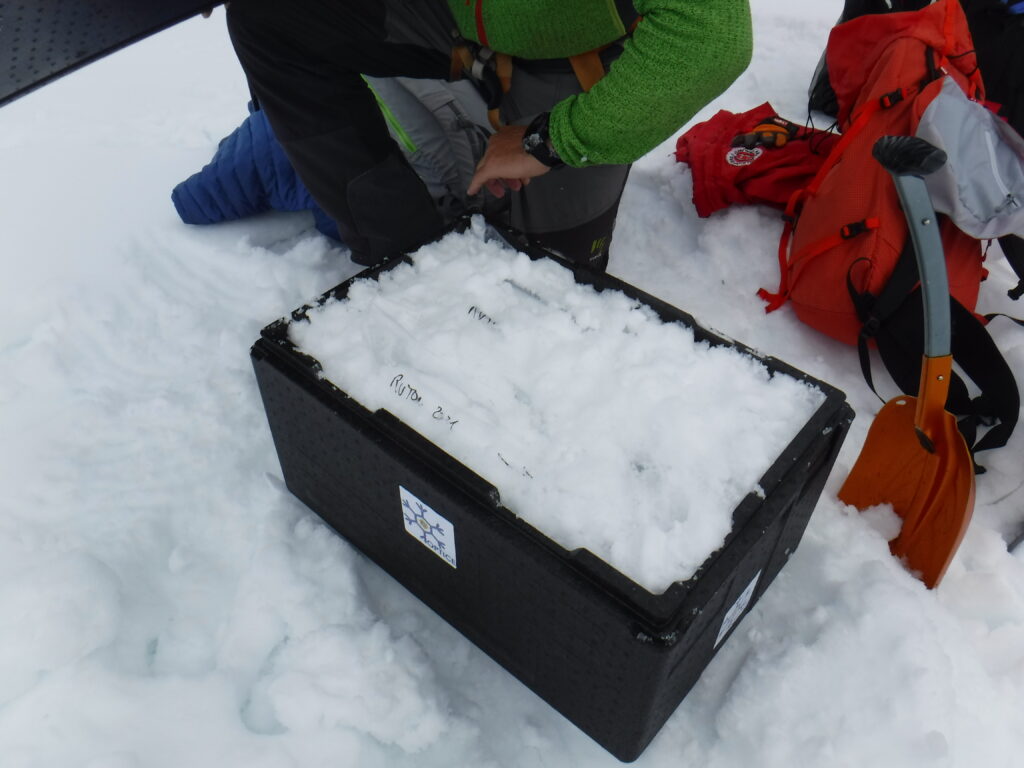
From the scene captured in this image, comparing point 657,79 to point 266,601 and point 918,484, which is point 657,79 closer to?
point 918,484

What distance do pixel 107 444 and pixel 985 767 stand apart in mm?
1355

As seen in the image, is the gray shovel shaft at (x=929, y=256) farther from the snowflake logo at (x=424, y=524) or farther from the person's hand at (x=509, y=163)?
the snowflake logo at (x=424, y=524)

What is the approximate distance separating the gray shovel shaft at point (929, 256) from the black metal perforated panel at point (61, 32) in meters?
0.95

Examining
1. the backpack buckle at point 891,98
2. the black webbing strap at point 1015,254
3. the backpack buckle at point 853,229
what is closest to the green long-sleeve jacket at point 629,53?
the backpack buckle at point 853,229

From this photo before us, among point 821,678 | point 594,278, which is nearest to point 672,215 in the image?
point 594,278

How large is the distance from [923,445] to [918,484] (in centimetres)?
7

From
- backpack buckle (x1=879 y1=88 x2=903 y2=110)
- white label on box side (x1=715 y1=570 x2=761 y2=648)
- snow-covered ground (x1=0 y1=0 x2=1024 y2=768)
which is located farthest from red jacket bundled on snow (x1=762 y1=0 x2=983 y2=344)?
white label on box side (x1=715 y1=570 x2=761 y2=648)

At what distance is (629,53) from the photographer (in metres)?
1.04

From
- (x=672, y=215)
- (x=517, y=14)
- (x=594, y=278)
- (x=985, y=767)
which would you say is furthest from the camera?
(x=672, y=215)

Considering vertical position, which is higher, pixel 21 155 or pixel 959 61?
pixel 959 61

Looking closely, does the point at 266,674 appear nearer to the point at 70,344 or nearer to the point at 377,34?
the point at 70,344

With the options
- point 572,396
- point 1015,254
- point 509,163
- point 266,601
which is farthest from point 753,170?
point 266,601

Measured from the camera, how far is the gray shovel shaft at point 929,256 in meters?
0.99

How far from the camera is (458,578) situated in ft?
3.14
